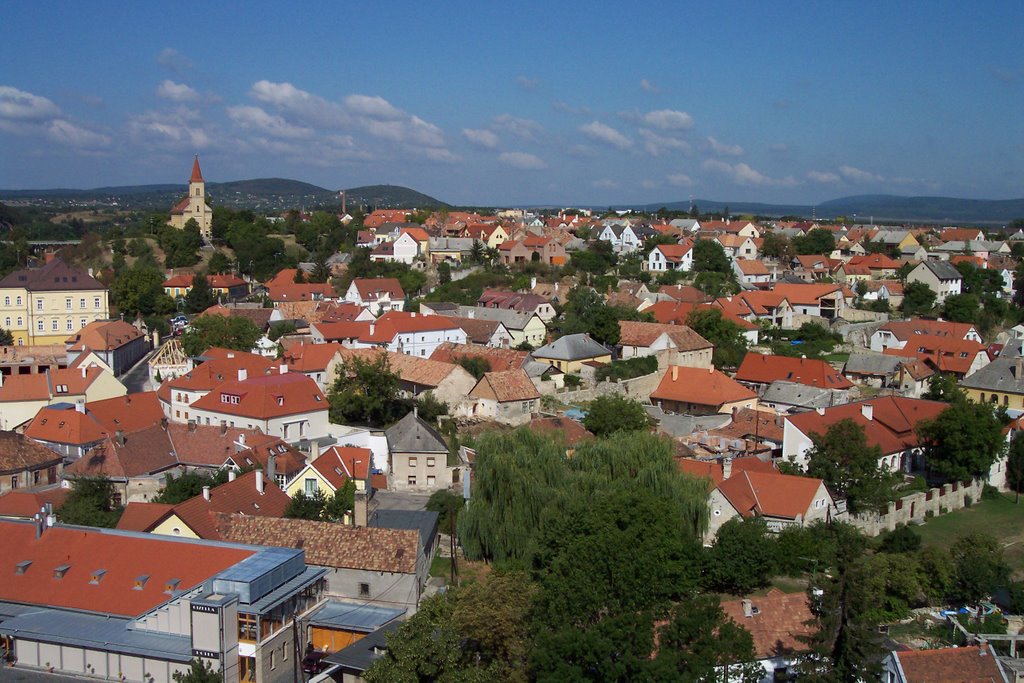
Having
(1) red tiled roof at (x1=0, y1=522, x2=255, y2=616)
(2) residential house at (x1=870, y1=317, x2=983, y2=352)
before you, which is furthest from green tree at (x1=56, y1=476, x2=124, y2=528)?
(2) residential house at (x1=870, y1=317, x2=983, y2=352)

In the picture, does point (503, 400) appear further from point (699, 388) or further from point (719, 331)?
point (719, 331)

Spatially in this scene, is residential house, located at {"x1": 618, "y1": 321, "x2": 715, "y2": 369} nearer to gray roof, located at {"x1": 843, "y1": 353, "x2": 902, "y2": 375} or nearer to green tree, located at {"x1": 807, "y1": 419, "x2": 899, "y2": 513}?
gray roof, located at {"x1": 843, "y1": 353, "x2": 902, "y2": 375}

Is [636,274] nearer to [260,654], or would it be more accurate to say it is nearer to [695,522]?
[695,522]

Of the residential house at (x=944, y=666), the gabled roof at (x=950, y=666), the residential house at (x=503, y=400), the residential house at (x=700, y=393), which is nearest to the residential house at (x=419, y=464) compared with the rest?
the residential house at (x=503, y=400)

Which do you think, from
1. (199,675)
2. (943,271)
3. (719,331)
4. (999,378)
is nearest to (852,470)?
(999,378)

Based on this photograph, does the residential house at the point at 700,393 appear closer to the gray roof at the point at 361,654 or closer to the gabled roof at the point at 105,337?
the gray roof at the point at 361,654
